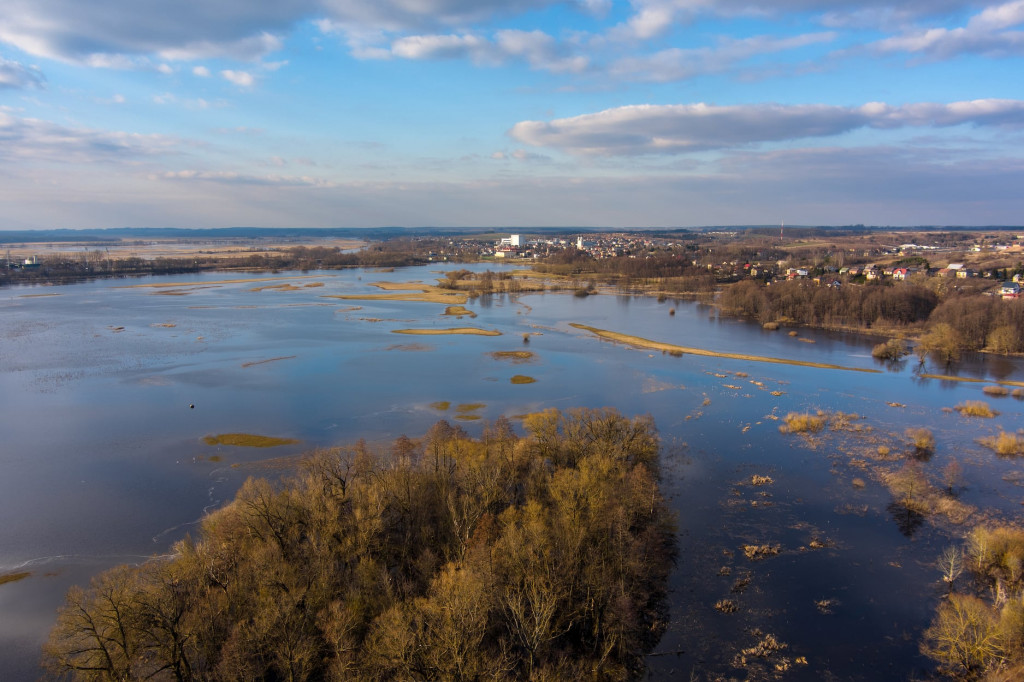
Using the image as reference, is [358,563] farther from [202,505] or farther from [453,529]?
[202,505]

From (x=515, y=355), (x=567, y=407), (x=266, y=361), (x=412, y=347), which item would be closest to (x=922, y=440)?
(x=567, y=407)

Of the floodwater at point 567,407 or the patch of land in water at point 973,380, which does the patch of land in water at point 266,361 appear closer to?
the floodwater at point 567,407

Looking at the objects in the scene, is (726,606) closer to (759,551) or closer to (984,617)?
(759,551)

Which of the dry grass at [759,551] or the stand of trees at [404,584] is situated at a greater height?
the stand of trees at [404,584]

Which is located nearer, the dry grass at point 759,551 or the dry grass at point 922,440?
the dry grass at point 759,551

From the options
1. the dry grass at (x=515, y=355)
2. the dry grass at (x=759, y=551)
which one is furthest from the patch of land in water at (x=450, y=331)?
the dry grass at (x=759, y=551)

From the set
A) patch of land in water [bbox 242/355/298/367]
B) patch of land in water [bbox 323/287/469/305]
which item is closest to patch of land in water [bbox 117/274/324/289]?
patch of land in water [bbox 323/287/469/305]

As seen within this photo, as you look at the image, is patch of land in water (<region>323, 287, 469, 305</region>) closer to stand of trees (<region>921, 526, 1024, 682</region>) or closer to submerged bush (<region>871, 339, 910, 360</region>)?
submerged bush (<region>871, 339, 910, 360</region>)
